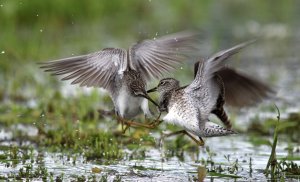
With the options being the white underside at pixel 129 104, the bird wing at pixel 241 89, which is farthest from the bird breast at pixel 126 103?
the bird wing at pixel 241 89

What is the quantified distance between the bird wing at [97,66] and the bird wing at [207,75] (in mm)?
700

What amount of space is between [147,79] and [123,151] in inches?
41.9

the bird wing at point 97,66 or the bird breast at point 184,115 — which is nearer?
the bird breast at point 184,115

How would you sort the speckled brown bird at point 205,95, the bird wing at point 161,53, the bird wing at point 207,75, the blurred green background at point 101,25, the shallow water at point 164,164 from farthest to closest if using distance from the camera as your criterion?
the blurred green background at point 101,25, the bird wing at point 161,53, the shallow water at point 164,164, the speckled brown bird at point 205,95, the bird wing at point 207,75

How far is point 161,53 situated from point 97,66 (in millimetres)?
627

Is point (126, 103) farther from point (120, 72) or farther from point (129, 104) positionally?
point (120, 72)

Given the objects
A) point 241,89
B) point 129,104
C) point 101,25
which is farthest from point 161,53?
point 101,25

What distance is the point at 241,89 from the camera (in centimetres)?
661

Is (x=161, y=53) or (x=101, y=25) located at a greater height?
(x=101, y=25)

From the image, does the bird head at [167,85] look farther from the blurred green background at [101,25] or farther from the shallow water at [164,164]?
the blurred green background at [101,25]

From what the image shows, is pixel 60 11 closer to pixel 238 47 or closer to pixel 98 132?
pixel 98 132

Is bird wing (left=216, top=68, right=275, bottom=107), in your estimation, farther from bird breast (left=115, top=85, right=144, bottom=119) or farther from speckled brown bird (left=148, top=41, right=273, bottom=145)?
bird breast (left=115, top=85, right=144, bottom=119)

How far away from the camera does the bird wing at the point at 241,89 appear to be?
653 cm

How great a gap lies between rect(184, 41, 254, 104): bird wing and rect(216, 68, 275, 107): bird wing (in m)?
0.40
